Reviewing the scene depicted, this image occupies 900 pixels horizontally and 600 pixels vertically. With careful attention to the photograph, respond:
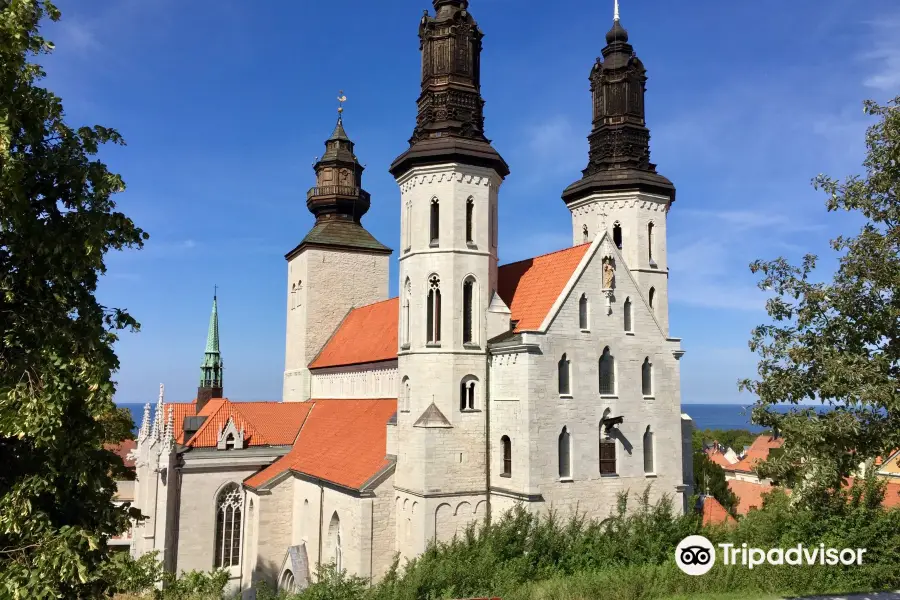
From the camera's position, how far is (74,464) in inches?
417

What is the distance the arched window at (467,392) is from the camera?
Answer: 23.8m

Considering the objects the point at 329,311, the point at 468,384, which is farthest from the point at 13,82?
the point at 329,311

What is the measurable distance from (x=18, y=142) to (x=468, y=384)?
16055 mm

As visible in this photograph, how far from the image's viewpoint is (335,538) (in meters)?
26.5

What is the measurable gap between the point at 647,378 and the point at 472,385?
6539 mm

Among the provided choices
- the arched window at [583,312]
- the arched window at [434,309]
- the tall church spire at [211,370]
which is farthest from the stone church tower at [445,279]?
the tall church spire at [211,370]

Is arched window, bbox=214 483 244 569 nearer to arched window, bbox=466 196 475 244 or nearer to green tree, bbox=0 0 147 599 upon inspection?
arched window, bbox=466 196 475 244

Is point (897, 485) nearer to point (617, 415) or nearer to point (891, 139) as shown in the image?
point (617, 415)

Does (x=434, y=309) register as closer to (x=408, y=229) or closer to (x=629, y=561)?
(x=408, y=229)

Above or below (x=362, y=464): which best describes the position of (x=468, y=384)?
above

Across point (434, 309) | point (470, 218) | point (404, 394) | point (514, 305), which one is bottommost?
point (404, 394)

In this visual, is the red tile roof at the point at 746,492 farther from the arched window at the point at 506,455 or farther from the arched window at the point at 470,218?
the arched window at the point at 470,218

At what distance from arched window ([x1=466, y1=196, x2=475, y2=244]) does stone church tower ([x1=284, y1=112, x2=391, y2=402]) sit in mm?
18766

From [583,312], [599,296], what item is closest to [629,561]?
[583,312]
